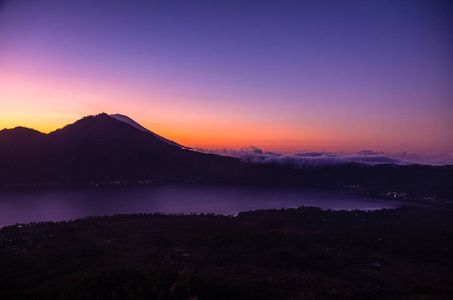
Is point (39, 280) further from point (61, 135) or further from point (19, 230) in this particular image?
point (61, 135)

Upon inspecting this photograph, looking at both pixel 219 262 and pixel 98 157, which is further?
pixel 98 157

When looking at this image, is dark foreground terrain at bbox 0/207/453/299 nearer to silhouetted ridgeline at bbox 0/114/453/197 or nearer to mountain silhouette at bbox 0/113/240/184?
silhouetted ridgeline at bbox 0/114/453/197

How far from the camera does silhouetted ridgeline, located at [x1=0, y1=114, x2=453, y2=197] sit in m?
71.5

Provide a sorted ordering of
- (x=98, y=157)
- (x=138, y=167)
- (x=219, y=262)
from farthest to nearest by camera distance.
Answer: (x=138, y=167)
(x=98, y=157)
(x=219, y=262)

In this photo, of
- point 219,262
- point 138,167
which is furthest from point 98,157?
point 219,262

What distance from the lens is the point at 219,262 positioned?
14.0 m

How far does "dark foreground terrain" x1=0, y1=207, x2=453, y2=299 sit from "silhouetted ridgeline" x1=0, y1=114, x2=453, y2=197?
52070 millimetres

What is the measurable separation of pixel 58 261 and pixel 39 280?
9.96 feet

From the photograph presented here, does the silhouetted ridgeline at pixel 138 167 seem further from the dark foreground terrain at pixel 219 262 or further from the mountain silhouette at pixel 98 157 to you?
the dark foreground terrain at pixel 219 262

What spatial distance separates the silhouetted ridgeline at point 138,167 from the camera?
2815 inches

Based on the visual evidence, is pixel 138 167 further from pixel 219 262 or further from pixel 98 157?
pixel 219 262

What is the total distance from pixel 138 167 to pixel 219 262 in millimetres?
76797

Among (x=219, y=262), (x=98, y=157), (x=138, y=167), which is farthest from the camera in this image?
(x=138, y=167)

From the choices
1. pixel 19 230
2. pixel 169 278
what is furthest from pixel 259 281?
pixel 19 230
